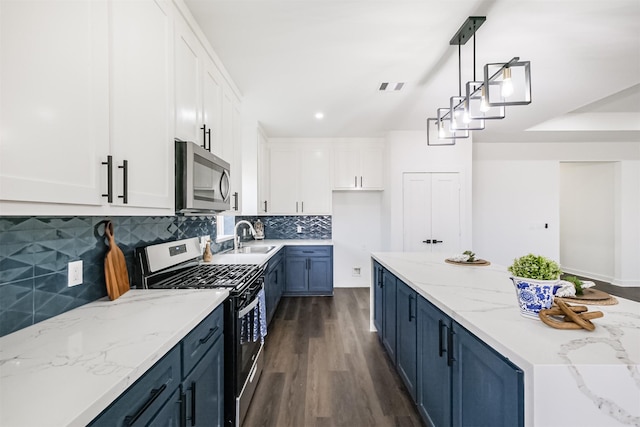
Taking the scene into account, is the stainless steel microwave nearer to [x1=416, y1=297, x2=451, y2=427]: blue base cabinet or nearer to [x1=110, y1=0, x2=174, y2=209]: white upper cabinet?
[x1=110, y1=0, x2=174, y2=209]: white upper cabinet

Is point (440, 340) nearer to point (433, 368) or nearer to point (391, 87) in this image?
point (433, 368)

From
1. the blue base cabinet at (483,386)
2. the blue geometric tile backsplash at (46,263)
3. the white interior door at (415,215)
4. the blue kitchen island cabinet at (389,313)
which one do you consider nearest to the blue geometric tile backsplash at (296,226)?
the white interior door at (415,215)

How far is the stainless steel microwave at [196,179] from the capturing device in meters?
1.66

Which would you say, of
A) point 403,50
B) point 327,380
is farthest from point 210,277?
point 403,50

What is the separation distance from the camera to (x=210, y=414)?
1418mm

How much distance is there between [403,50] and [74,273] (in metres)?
2.52

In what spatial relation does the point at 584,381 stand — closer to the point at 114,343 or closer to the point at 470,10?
the point at 114,343

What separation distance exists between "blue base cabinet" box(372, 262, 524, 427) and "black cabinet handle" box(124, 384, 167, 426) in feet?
3.70

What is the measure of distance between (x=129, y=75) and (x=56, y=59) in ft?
1.24

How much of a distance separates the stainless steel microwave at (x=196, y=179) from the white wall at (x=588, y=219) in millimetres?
6925

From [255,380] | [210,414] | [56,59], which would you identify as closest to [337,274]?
[255,380]

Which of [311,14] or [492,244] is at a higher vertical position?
[311,14]

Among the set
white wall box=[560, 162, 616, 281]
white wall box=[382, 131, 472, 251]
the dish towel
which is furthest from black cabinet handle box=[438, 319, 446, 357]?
white wall box=[560, 162, 616, 281]

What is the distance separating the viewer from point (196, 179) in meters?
1.77
